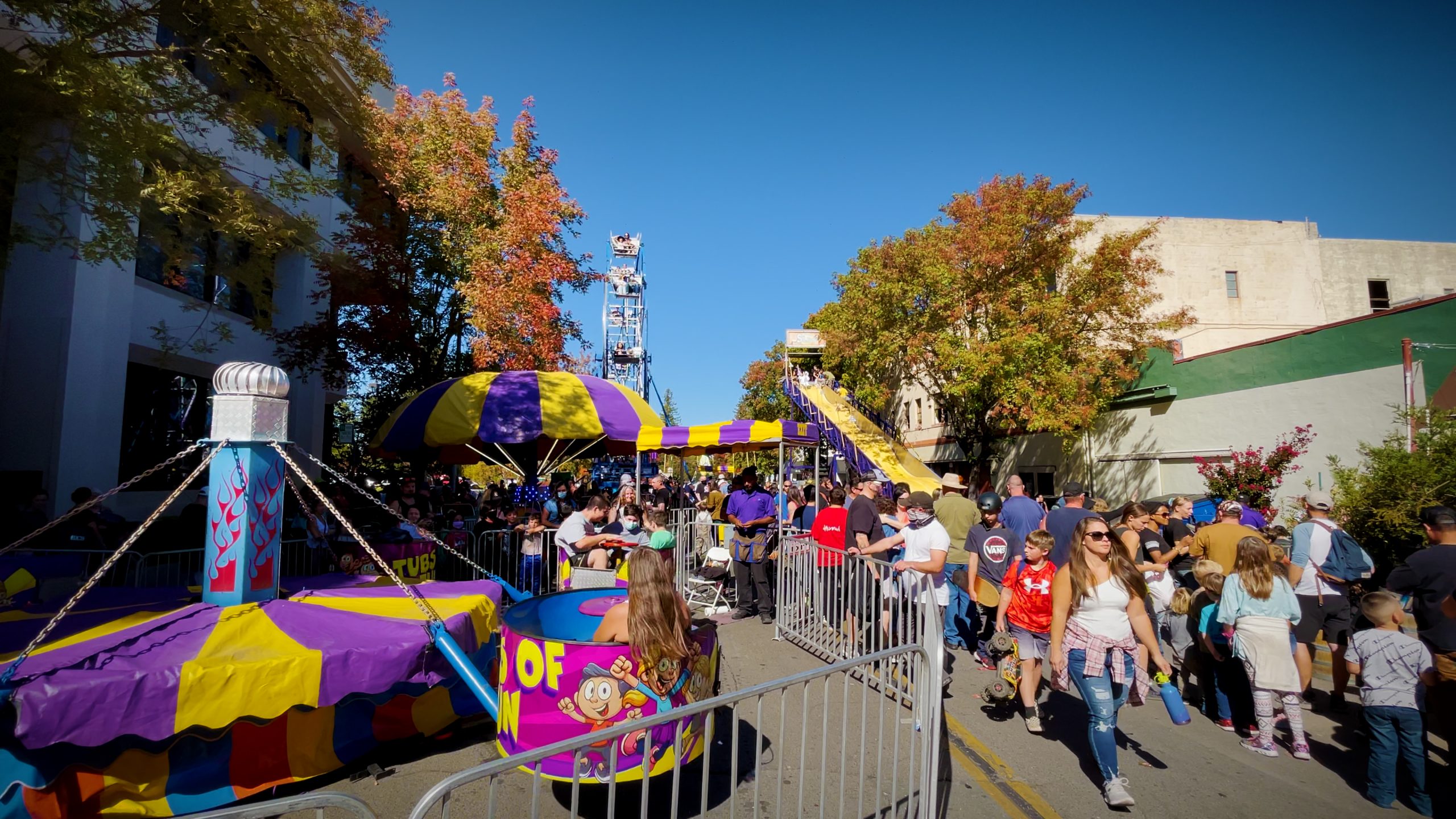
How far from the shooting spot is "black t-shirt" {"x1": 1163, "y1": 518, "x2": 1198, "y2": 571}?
7.47 metres

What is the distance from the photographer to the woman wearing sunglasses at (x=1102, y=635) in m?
4.05

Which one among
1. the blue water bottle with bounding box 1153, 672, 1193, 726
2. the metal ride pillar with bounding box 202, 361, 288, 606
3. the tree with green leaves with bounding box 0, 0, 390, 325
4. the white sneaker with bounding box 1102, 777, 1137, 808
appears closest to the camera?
the white sneaker with bounding box 1102, 777, 1137, 808

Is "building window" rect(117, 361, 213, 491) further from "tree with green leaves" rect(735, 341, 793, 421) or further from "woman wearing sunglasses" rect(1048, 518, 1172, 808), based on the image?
Result: "tree with green leaves" rect(735, 341, 793, 421)

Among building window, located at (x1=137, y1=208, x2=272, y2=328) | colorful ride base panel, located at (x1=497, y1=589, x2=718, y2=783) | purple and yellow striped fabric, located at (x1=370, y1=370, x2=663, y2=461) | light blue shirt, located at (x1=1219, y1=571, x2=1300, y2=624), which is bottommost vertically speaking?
colorful ride base panel, located at (x1=497, y1=589, x2=718, y2=783)

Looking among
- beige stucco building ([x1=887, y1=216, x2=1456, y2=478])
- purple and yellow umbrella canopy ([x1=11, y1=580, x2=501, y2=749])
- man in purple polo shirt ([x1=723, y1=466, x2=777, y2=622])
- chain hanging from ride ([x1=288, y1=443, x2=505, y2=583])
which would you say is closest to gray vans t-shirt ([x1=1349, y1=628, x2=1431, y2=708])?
man in purple polo shirt ([x1=723, y1=466, x2=777, y2=622])

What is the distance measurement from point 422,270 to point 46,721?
12685 millimetres

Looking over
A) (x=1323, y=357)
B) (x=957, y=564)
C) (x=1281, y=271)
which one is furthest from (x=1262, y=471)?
(x=1281, y=271)

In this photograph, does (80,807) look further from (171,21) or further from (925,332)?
(925,332)

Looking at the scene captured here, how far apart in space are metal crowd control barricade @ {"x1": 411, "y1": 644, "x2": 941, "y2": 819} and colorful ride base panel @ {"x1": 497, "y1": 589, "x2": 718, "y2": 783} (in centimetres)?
11

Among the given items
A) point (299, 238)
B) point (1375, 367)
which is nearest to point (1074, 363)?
point (1375, 367)

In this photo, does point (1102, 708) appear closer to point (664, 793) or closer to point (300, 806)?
point (664, 793)

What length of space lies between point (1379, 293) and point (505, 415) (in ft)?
111

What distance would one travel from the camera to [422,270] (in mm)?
14398

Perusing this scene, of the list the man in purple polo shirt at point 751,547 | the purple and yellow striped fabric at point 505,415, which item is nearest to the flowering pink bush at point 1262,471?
the man in purple polo shirt at point 751,547
